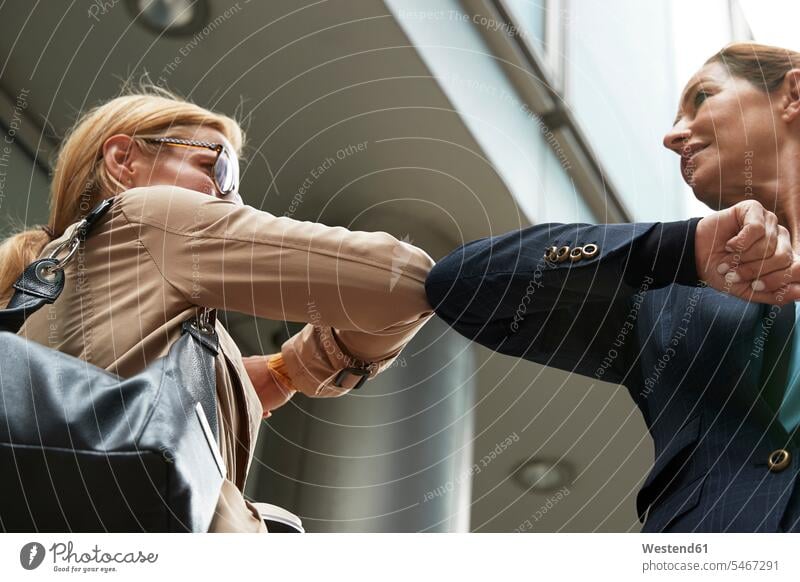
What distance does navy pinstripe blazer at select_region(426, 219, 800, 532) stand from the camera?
1.97ft

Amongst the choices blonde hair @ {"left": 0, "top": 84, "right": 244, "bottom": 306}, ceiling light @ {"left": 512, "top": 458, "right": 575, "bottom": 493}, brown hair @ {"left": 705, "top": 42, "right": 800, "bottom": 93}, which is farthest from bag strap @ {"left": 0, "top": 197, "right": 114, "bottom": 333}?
ceiling light @ {"left": 512, "top": 458, "right": 575, "bottom": 493}

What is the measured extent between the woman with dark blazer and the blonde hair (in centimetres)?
27

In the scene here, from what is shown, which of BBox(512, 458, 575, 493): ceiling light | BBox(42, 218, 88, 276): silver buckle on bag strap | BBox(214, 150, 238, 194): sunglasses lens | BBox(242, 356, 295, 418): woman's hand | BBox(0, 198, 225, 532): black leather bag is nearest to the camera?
BBox(0, 198, 225, 532): black leather bag

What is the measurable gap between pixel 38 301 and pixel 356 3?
479 mm

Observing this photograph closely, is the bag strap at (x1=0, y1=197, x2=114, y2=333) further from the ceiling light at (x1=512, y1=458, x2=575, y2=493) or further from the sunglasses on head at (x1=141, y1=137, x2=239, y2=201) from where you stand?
the ceiling light at (x1=512, y1=458, x2=575, y2=493)

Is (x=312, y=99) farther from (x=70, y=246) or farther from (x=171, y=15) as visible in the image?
(x=70, y=246)

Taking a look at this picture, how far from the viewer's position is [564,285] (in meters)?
0.63

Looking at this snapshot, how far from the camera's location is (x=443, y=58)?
37.6 inches

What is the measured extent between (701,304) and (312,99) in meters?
0.48

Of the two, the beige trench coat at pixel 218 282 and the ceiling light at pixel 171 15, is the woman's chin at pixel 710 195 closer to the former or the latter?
the beige trench coat at pixel 218 282

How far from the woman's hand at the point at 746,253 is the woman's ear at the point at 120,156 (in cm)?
42

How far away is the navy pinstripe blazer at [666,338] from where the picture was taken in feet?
1.97

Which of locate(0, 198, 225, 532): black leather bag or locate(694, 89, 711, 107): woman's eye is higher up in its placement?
locate(694, 89, 711, 107): woman's eye

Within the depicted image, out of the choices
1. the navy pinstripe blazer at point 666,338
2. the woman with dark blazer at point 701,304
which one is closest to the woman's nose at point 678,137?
the woman with dark blazer at point 701,304
